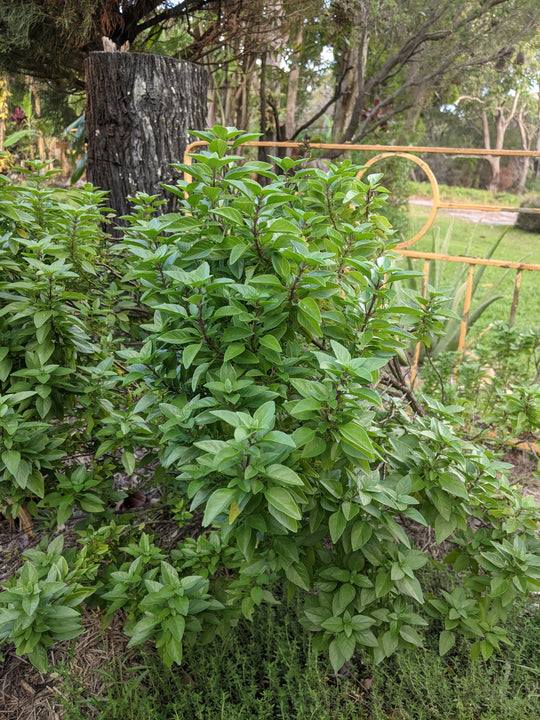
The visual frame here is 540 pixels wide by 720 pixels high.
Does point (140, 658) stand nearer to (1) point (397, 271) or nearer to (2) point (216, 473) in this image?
(2) point (216, 473)

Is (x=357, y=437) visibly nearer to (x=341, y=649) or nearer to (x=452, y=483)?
(x=452, y=483)

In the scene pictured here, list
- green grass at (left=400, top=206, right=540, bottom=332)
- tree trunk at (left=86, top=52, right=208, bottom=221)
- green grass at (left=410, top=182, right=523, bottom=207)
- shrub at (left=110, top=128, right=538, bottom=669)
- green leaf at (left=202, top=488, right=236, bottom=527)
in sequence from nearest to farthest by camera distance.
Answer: green leaf at (left=202, top=488, right=236, bottom=527), shrub at (left=110, top=128, right=538, bottom=669), tree trunk at (left=86, top=52, right=208, bottom=221), green grass at (left=400, top=206, right=540, bottom=332), green grass at (left=410, top=182, right=523, bottom=207)

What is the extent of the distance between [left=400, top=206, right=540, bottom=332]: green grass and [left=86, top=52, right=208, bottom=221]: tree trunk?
2.10m

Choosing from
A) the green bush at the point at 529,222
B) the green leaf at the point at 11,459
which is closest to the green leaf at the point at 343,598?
the green leaf at the point at 11,459

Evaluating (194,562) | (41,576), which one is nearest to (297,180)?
(194,562)

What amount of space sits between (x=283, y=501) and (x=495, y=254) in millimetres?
12553

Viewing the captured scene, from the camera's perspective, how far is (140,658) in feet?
6.30

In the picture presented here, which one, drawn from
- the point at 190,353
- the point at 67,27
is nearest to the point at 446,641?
the point at 190,353

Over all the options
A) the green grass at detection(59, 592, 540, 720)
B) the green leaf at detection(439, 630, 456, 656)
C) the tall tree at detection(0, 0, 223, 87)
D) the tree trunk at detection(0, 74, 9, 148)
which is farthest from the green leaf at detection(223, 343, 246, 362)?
the tree trunk at detection(0, 74, 9, 148)

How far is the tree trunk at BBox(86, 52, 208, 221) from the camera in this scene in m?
3.11

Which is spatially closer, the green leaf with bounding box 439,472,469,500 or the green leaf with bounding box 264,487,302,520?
the green leaf with bounding box 264,487,302,520

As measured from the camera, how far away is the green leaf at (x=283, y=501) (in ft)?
3.82

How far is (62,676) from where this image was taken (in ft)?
5.57

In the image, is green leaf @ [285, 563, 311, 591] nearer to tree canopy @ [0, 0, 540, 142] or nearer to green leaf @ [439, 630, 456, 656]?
green leaf @ [439, 630, 456, 656]
